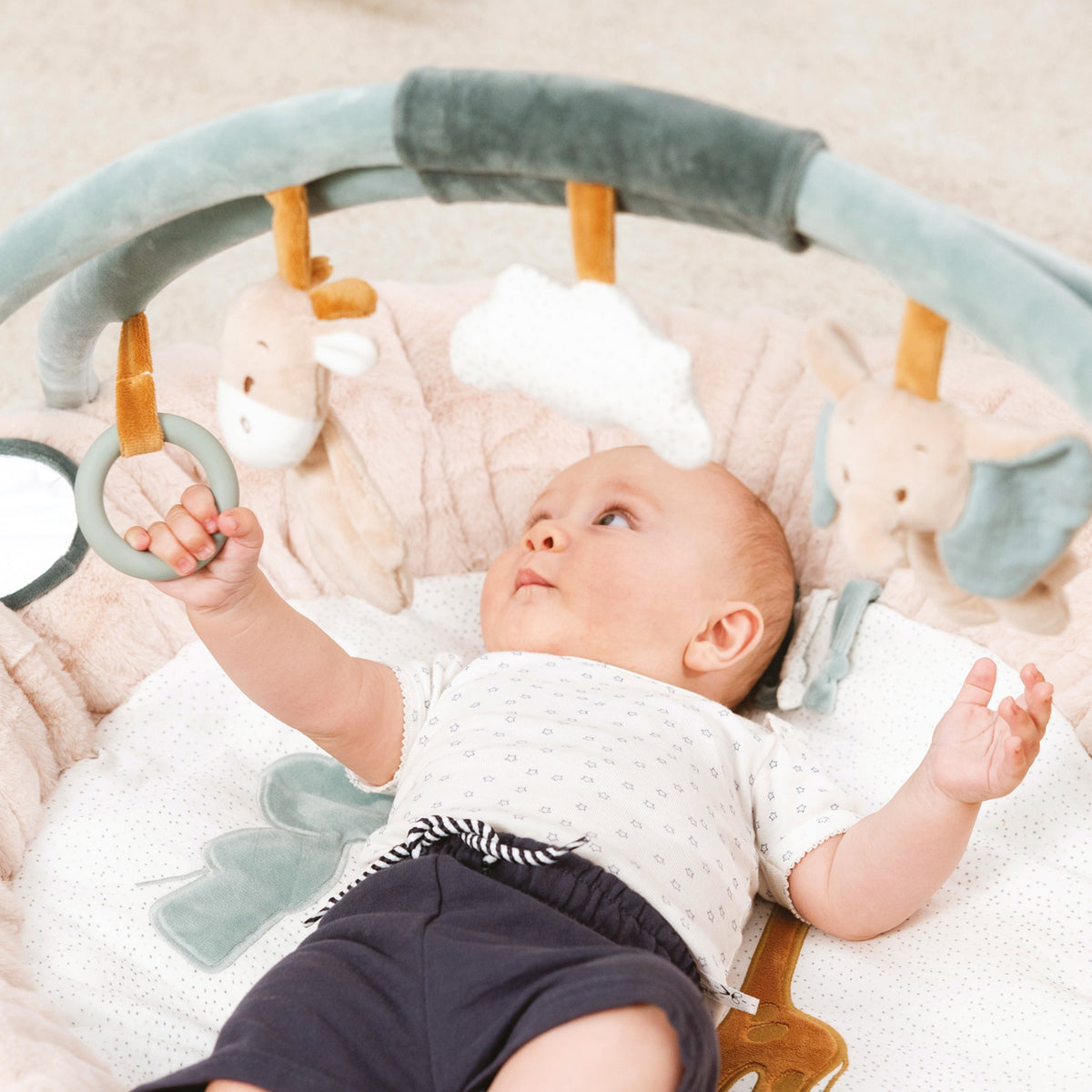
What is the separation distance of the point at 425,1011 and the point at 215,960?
0.24 meters

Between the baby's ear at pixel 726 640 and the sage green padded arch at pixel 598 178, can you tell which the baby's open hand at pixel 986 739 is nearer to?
the baby's ear at pixel 726 640

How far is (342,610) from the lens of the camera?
3.84ft

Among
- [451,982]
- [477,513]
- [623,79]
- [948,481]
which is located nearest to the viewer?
[948,481]

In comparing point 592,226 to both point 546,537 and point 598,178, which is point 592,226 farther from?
point 546,537

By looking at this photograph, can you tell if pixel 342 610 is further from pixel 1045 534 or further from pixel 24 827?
pixel 1045 534

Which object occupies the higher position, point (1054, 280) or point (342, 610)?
point (1054, 280)

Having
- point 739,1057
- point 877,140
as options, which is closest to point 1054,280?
point 739,1057

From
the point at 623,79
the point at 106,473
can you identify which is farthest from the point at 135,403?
the point at 623,79

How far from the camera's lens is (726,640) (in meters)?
1.03

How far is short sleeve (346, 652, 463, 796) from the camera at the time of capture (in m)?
0.98

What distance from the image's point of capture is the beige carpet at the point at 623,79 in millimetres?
1824

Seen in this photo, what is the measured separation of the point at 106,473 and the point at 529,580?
0.38 m

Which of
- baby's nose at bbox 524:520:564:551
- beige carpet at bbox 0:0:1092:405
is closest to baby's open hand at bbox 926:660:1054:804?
baby's nose at bbox 524:520:564:551

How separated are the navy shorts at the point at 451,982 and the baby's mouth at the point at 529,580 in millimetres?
261
